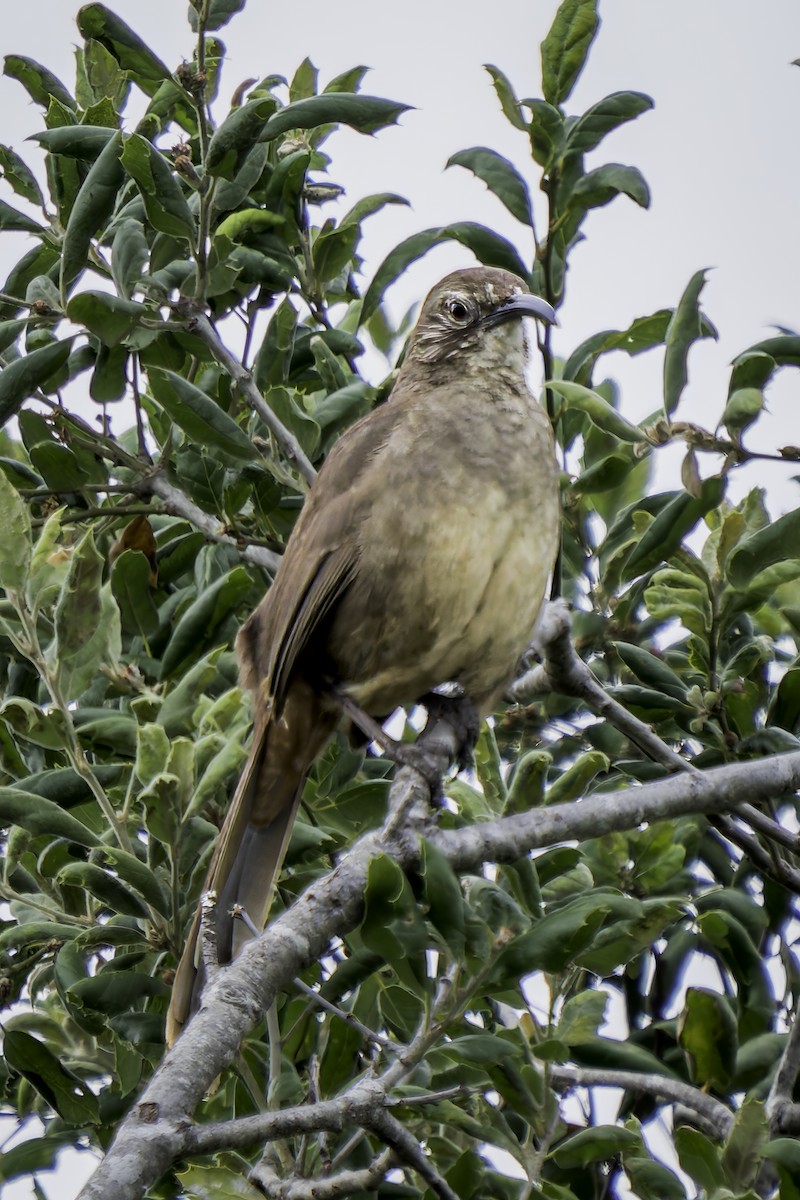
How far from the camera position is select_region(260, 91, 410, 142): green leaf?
3643 mm

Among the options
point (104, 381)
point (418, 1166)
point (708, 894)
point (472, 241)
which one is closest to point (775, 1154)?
point (418, 1166)

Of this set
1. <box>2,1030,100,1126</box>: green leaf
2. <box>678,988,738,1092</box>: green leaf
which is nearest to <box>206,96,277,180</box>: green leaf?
<box>2,1030,100,1126</box>: green leaf

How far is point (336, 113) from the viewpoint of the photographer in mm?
3654

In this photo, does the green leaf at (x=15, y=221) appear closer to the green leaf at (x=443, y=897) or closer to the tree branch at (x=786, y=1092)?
the green leaf at (x=443, y=897)

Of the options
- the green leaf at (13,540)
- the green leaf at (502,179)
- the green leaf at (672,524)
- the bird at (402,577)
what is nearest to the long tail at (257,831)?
the bird at (402,577)

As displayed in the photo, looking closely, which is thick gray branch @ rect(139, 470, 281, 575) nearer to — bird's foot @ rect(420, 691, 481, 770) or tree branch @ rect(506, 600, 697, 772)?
bird's foot @ rect(420, 691, 481, 770)

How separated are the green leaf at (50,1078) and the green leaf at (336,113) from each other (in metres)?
2.08

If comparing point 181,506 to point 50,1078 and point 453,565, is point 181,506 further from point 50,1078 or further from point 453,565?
point 50,1078

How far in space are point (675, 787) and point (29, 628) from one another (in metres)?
1.39

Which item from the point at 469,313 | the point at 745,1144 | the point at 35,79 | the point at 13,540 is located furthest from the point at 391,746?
the point at 35,79

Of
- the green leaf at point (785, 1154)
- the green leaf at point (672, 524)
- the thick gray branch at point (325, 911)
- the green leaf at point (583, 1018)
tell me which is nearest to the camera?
the thick gray branch at point (325, 911)

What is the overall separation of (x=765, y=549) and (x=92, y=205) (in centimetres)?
171

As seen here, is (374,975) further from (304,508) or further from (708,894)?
(304,508)

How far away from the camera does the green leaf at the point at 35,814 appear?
10.5 ft
